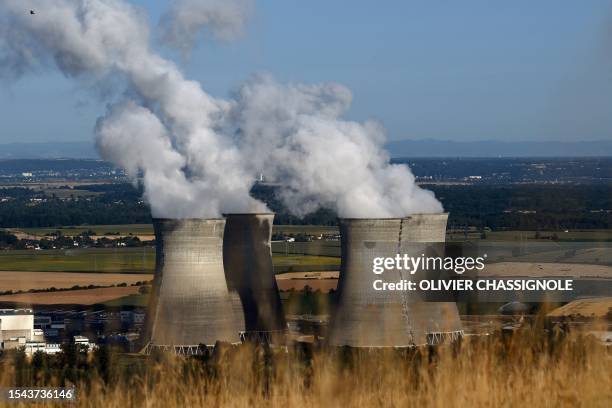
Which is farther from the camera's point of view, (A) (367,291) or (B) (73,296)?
(B) (73,296)

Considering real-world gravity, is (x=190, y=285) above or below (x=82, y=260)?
below

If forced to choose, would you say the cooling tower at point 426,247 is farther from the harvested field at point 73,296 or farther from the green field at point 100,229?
the green field at point 100,229

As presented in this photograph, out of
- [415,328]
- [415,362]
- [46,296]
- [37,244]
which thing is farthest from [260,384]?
[37,244]

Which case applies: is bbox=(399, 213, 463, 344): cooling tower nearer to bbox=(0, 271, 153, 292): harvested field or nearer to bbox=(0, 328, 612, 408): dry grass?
bbox=(0, 328, 612, 408): dry grass

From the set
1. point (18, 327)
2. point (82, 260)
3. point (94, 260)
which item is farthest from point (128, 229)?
point (18, 327)

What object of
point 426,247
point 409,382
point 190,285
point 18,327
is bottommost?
point 409,382

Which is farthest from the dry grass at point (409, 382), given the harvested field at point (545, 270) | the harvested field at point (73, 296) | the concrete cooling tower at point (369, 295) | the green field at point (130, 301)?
the harvested field at point (73, 296)

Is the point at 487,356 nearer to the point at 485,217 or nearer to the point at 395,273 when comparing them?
the point at 395,273

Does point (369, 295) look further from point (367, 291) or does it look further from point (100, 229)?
point (100, 229)
